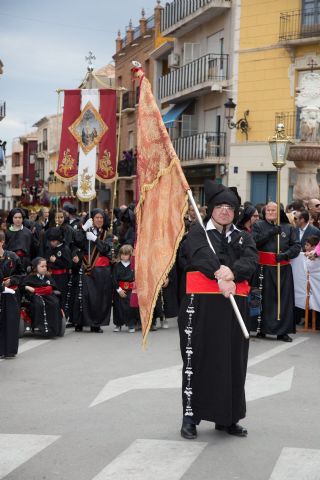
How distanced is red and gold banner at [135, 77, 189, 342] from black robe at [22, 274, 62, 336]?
486cm

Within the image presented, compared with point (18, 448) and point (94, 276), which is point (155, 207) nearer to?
point (18, 448)

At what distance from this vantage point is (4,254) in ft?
33.6

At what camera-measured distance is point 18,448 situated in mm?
5945

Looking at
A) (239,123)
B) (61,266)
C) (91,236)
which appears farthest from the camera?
(239,123)

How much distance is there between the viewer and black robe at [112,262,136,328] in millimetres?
12219

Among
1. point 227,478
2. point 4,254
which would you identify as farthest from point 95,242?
point 227,478

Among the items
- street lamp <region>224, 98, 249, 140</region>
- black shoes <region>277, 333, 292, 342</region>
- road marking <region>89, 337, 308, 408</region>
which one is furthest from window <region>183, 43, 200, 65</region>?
road marking <region>89, 337, 308, 408</region>

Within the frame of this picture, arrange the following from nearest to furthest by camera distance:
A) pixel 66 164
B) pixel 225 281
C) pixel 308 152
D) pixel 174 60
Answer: pixel 225 281 → pixel 66 164 → pixel 308 152 → pixel 174 60

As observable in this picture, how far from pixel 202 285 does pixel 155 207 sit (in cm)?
77

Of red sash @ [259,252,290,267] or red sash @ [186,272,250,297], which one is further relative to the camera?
red sash @ [259,252,290,267]

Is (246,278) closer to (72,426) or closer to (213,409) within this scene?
(213,409)

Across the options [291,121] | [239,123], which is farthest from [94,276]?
[239,123]

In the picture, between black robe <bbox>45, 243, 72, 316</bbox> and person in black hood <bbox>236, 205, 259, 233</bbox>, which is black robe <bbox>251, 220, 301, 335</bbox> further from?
black robe <bbox>45, 243, 72, 316</bbox>

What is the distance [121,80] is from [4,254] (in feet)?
124
